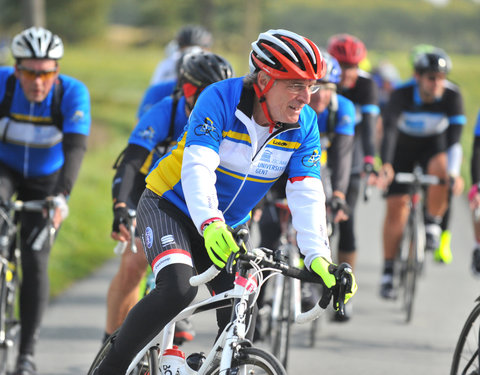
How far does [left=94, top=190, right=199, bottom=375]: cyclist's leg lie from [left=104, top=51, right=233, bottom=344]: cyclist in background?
0.96 metres

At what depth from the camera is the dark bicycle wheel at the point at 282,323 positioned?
5.81 meters

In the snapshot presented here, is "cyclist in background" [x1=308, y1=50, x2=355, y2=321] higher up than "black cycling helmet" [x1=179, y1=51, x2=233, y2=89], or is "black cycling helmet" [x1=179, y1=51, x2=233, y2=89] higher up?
"black cycling helmet" [x1=179, y1=51, x2=233, y2=89]

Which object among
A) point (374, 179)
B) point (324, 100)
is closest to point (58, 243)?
point (374, 179)

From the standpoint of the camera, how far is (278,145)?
3973 mm

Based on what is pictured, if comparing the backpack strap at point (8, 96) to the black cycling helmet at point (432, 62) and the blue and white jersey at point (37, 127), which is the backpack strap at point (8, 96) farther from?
the black cycling helmet at point (432, 62)

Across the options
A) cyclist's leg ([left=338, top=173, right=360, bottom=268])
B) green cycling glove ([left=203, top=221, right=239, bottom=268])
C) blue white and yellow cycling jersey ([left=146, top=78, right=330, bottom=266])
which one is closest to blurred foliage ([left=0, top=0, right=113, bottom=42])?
cyclist's leg ([left=338, top=173, right=360, bottom=268])

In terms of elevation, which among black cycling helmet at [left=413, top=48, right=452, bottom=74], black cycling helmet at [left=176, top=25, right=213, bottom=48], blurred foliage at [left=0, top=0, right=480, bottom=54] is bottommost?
black cycling helmet at [left=413, top=48, right=452, bottom=74]

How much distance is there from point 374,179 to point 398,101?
1.15 metres

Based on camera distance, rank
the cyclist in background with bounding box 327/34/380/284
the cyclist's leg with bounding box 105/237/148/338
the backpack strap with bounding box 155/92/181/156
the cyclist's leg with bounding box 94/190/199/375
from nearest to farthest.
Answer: the cyclist's leg with bounding box 94/190/199/375 → the backpack strap with bounding box 155/92/181/156 → the cyclist's leg with bounding box 105/237/148/338 → the cyclist in background with bounding box 327/34/380/284

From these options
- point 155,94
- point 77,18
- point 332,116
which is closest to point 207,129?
point 155,94

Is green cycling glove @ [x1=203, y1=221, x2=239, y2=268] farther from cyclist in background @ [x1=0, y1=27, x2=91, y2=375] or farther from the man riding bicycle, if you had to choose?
the man riding bicycle

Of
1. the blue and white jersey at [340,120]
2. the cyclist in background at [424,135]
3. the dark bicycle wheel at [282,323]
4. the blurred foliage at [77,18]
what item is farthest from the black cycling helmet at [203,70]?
the blurred foliage at [77,18]

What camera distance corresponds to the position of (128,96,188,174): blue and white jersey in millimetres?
5137

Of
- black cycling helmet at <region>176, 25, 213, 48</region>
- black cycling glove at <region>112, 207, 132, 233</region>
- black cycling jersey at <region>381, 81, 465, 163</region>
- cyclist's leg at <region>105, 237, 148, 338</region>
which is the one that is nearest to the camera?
black cycling glove at <region>112, 207, 132, 233</region>
